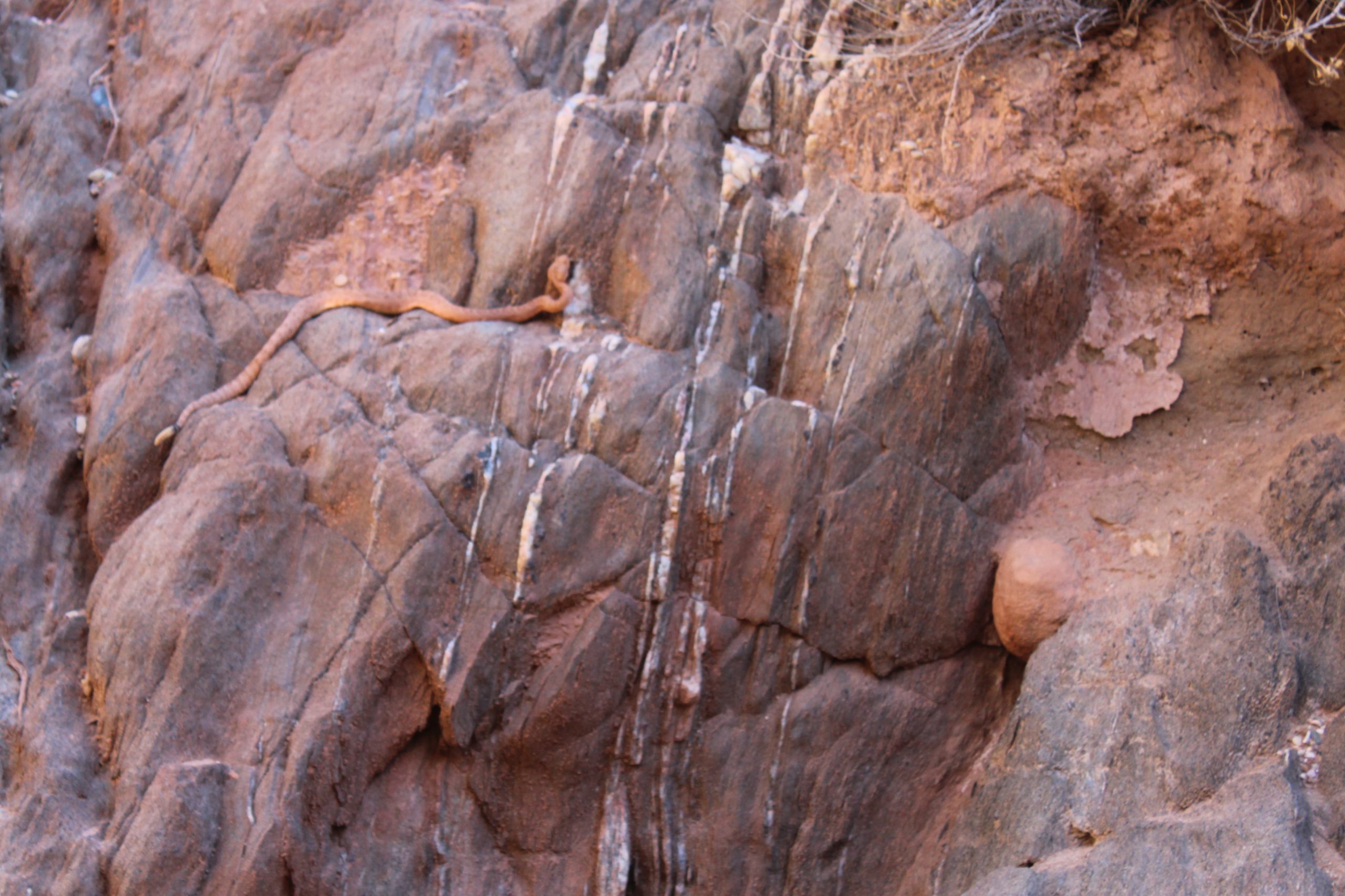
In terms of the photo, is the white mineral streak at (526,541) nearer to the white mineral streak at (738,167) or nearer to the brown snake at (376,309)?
the brown snake at (376,309)

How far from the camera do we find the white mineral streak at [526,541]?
17.0 feet

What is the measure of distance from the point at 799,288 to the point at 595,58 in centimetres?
178

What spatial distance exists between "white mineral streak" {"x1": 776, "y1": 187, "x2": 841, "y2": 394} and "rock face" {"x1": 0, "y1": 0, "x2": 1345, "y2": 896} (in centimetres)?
3

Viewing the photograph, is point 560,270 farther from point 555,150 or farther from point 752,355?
point 752,355

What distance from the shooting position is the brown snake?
562cm

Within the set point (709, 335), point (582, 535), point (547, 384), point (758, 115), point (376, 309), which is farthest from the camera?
point (758, 115)

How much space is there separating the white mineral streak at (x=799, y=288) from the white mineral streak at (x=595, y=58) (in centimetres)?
148

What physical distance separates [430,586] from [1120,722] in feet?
10.1

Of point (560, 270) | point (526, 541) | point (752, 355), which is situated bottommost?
point (526, 541)

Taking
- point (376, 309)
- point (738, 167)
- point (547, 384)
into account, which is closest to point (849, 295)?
point (738, 167)

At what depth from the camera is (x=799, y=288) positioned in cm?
573

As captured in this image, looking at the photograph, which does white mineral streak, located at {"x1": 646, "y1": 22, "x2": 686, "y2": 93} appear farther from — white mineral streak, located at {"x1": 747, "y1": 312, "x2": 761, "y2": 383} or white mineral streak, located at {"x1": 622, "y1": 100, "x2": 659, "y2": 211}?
white mineral streak, located at {"x1": 747, "y1": 312, "x2": 761, "y2": 383}

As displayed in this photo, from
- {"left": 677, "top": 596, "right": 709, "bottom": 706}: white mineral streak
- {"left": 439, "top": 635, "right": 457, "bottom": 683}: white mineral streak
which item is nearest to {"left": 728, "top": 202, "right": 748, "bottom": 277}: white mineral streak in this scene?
{"left": 677, "top": 596, "right": 709, "bottom": 706}: white mineral streak

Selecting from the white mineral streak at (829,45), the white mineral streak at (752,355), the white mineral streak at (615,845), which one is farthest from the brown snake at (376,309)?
the white mineral streak at (615,845)
